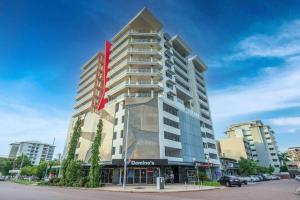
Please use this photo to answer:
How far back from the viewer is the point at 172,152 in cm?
4106

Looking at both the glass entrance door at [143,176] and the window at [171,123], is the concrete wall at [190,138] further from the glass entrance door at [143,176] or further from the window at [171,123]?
the glass entrance door at [143,176]

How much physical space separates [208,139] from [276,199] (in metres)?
44.8

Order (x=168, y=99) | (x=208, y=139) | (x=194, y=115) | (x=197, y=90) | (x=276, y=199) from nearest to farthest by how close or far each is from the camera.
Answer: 1. (x=276, y=199)
2. (x=168, y=99)
3. (x=194, y=115)
4. (x=208, y=139)
5. (x=197, y=90)

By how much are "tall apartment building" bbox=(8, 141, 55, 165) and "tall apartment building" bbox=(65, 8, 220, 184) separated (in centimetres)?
12102

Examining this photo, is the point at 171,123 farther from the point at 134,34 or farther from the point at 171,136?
the point at 134,34

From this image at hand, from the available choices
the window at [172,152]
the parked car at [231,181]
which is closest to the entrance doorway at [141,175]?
the window at [172,152]

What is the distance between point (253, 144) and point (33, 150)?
162m

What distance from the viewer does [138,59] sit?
160 ft

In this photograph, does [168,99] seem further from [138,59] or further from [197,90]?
[197,90]

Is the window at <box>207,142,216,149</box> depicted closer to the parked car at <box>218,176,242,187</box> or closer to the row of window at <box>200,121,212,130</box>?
the row of window at <box>200,121,212,130</box>

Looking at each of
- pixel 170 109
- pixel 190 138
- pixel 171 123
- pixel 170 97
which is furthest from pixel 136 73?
pixel 190 138

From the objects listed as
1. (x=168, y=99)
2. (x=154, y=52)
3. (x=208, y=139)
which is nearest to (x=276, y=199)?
(x=168, y=99)

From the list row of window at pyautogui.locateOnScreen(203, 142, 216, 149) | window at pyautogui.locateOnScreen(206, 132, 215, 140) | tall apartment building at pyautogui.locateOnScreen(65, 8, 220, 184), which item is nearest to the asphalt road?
tall apartment building at pyautogui.locateOnScreen(65, 8, 220, 184)

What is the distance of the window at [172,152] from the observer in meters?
39.1
